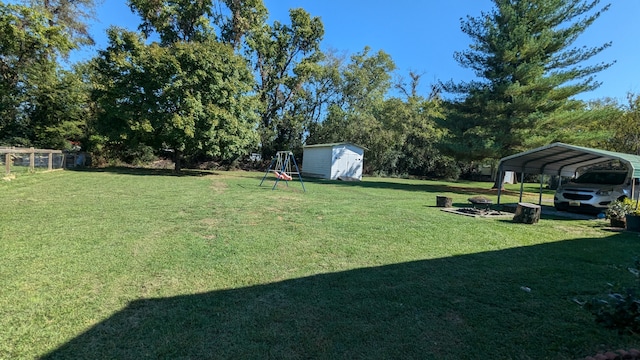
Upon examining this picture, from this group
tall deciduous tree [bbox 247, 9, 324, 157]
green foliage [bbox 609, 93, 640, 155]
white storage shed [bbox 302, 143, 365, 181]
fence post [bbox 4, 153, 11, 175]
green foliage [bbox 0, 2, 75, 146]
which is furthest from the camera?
tall deciduous tree [bbox 247, 9, 324, 157]

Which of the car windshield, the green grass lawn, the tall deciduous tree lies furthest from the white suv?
the tall deciduous tree

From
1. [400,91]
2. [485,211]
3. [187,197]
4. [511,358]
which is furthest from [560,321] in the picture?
[400,91]

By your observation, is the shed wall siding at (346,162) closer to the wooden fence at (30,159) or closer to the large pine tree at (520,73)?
the large pine tree at (520,73)

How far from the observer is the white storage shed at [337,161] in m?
23.0

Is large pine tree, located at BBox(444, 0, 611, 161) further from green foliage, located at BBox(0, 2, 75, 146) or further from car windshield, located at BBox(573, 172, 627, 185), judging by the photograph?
green foliage, located at BBox(0, 2, 75, 146)

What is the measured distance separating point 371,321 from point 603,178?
35.8ft

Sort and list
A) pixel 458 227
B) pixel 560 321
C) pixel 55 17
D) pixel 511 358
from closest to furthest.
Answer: pixel 511 358
pixel 560 321
pixel 458 227
pixel 55 17

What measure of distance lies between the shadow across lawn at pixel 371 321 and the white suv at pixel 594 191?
652cm

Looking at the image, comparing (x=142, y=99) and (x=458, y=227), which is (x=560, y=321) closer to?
(x=458, y=227)

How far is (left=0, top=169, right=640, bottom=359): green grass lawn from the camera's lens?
96.4 inches

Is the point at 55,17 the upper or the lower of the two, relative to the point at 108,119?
upper

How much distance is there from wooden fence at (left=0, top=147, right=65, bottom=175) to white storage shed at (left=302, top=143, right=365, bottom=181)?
1555 centimetres

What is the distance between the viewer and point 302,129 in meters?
Result: 30.9

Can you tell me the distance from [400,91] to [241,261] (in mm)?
37439
